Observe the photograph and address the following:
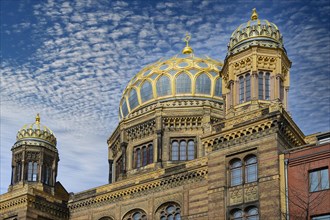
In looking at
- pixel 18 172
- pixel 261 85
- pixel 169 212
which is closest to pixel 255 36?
pixel 261 85

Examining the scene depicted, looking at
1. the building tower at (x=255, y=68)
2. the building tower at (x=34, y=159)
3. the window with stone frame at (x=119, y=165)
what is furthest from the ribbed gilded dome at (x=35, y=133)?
the building tower at (x=255, y=68)

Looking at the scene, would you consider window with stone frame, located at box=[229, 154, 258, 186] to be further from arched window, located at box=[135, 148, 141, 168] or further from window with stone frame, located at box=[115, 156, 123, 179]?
window with stone frame, located at box=[115, 156, 123, 179]

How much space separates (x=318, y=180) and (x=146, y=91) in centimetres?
2730

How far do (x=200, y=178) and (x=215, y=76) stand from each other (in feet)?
60.2

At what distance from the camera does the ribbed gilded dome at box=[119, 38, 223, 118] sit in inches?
2320

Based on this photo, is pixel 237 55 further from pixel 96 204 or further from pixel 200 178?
pixel 96 204

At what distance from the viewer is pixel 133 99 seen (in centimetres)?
6141

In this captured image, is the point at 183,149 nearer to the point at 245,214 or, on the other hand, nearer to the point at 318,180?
the point at 245,214

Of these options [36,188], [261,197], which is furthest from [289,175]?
[36,188]

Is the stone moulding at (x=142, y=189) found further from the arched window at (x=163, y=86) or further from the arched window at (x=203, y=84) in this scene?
the arched window at (x=203, y=84)

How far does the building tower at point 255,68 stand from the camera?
136 ft

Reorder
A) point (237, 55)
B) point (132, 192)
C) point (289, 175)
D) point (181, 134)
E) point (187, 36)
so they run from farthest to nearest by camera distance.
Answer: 1. point (187, 36)
2. point (181, 134)
3. point (132, 192)
4. point (237, 55)
5. point (289, 175)

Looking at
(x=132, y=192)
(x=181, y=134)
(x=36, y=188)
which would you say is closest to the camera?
(x=132, y=192)

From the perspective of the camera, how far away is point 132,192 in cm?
4759
